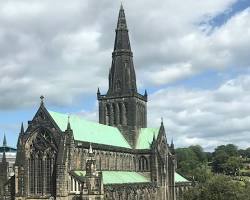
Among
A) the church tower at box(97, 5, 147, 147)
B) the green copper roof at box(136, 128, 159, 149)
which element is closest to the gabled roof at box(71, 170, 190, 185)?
the green copper roof at box(136, 128, 159, 149)

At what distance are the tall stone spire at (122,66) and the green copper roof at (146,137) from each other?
393 inches

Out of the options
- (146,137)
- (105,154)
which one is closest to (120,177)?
(105,154)

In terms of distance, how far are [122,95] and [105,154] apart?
20.1 metres

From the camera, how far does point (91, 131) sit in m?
94.9

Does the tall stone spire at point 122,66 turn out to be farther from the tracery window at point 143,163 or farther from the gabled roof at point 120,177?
the gabled roof at point 120,177

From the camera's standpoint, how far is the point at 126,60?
373 ft

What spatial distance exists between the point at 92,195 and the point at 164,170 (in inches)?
1278

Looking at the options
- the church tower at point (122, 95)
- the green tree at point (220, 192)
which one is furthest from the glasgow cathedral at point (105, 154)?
the green tree at point (220, 192)

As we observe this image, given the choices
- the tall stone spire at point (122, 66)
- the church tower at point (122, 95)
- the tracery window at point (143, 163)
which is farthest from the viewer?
the tall stone spire at point (122, 66)

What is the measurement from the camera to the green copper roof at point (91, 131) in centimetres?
8675

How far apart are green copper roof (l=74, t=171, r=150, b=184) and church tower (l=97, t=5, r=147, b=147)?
859 centimetres

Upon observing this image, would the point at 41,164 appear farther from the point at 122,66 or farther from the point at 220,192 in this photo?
the point at 122,66

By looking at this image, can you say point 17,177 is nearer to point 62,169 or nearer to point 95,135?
point 62,169

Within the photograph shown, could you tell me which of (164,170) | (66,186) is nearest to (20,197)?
(66,186)
